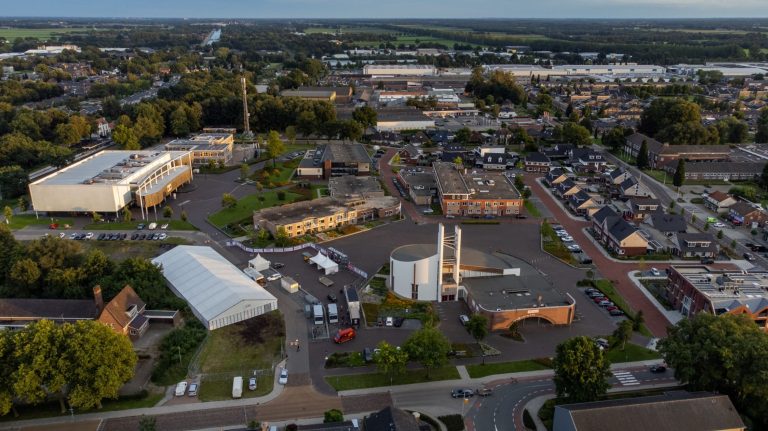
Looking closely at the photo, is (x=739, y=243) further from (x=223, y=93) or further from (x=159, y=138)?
(x=223, y=93)

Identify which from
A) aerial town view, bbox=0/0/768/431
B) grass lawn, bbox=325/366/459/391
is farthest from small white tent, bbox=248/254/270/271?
grass lawn, bbox=325/366/459/391

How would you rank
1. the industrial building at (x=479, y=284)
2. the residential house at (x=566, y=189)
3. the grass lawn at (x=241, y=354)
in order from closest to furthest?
the grass lawn at (x=241, y=354), the industrial building at (x=479, y=284), the residential house at (x=566, y=189)

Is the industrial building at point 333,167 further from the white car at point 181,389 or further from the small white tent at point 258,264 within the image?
the white car at point 181,389

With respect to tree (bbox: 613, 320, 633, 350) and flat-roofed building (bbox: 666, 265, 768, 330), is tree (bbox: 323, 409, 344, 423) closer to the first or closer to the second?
tree (bbox: 613, 320, 633, 350)

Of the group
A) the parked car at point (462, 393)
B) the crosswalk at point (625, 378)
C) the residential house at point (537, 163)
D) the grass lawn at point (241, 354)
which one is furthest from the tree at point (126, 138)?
the crosswalk at point (625, 378)

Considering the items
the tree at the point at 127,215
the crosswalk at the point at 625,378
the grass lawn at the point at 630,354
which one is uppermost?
the tree at the point at 127,215

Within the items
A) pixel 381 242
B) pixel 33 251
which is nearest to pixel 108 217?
pixel 33 251

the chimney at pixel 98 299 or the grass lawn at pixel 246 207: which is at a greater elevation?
the chimney at pixel 98 299
